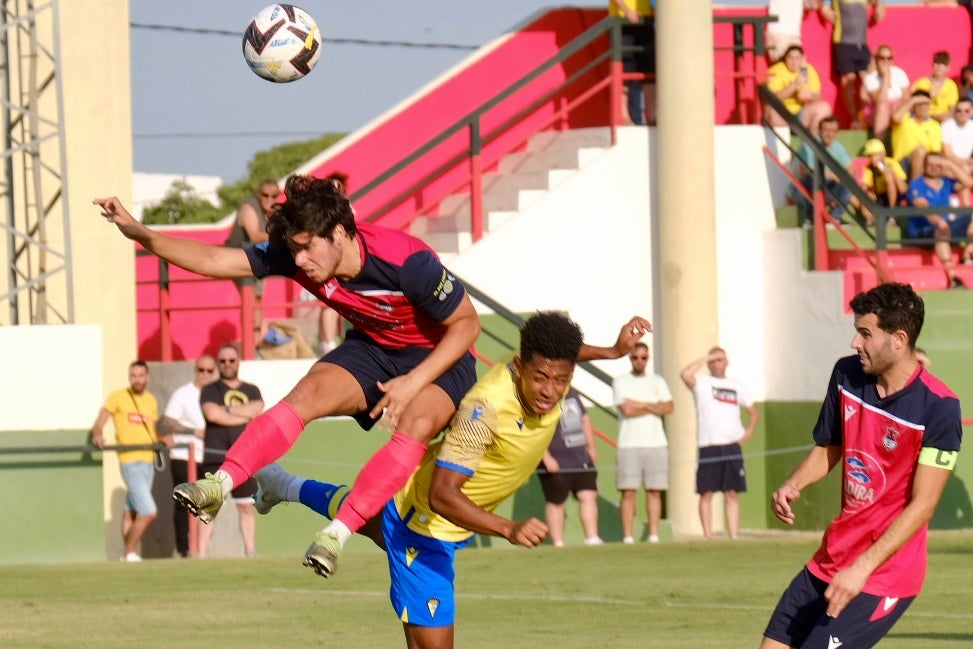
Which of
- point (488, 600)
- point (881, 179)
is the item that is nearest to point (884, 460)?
point (488, 600)

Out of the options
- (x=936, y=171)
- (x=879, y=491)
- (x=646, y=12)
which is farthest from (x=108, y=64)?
(x=879, y=491)

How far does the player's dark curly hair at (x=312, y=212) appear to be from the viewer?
7.92 m

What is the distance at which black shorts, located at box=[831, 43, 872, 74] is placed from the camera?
22219 mm

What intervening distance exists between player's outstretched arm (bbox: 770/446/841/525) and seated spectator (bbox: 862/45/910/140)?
14916 mm

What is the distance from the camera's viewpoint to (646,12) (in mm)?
20750

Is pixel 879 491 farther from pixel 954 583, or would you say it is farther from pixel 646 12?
pixel 646 12

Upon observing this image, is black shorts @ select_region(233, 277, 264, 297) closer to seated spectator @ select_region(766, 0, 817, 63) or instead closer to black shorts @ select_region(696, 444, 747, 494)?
black shorts @ select_region(696, 444, 747, 494)

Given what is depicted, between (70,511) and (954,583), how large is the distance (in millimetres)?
8063

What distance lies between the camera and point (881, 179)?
20766 millimetres

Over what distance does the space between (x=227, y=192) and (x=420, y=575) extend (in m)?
57.1

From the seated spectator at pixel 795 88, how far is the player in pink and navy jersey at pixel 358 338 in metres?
13.4

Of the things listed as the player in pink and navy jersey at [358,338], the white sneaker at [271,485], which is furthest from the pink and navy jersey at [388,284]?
the white sneaker at [271,485]

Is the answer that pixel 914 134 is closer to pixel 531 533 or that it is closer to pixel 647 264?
pixel 647 264

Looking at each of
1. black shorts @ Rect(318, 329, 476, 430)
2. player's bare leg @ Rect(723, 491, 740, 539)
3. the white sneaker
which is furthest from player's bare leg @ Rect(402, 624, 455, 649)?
player's bare leg @ Rect(723, 491, 740, 539)
